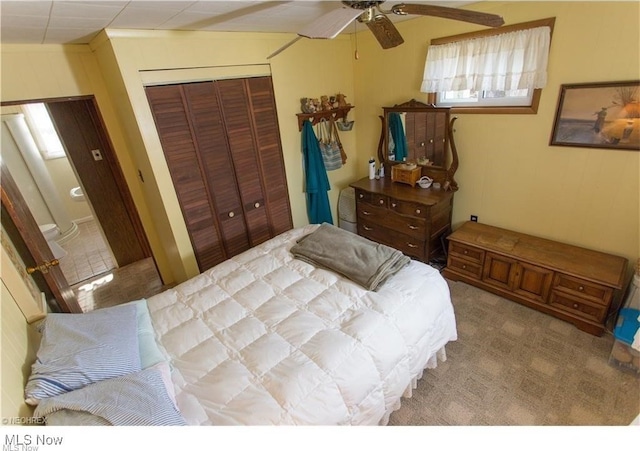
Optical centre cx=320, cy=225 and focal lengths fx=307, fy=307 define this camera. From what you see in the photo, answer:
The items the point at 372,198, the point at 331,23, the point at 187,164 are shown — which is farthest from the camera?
the point at 372,198

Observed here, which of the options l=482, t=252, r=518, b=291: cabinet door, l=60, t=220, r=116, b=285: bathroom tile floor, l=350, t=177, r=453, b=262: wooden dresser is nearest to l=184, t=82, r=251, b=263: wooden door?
l=350, t=177, r=453, b=262: wooden dresser

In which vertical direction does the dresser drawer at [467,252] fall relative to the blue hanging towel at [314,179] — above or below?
below

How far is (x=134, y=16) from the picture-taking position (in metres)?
1.78

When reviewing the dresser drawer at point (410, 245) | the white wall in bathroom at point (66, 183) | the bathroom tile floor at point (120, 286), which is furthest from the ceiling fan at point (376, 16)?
the white wall in bathroom at point (66, 183)

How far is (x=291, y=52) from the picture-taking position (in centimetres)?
285

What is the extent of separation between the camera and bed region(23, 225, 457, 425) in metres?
1.30

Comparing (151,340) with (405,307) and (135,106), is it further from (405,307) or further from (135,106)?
(135,106)

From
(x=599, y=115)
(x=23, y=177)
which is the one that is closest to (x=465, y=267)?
(x=599, y=115)

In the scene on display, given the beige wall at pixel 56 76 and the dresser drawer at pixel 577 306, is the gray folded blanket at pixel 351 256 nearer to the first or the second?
the dresser drawer at pixel 577 306

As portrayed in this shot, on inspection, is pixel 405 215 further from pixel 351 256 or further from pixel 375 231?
pixel 351 256

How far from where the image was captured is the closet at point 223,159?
7.88 feet

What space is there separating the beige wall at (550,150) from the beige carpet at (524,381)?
0.81m

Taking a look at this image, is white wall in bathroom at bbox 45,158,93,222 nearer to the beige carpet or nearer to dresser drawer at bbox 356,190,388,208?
dresser drawer at bbox 356,190,388,208

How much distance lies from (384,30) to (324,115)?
1.63 metres
